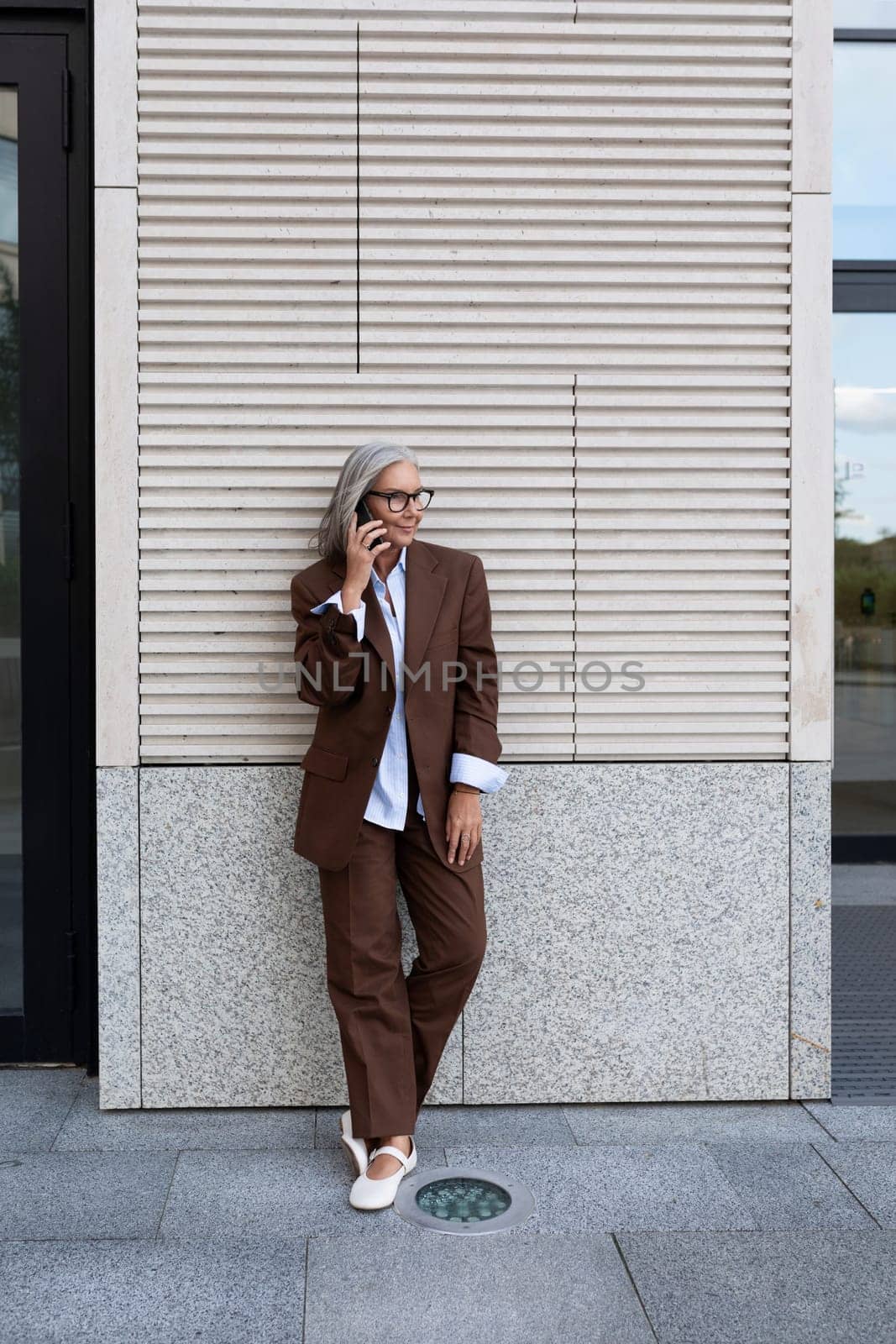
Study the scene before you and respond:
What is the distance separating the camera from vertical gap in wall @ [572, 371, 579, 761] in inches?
154

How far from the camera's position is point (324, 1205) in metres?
3.23

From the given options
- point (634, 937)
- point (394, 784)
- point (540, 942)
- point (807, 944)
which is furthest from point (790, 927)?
point (394, 784)

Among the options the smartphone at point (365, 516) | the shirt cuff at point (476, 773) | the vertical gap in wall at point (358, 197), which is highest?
the vertical gap in wall at point (358, 197)

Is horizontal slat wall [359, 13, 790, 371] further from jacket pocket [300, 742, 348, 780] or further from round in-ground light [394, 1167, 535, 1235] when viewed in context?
round in-ground light [394, 1167, 535, 1235]

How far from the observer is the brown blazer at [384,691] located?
11.3ft

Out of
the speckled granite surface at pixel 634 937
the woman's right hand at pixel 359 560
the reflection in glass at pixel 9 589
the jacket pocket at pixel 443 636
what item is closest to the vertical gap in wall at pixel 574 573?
the speckled granite surface at pixel 634 937

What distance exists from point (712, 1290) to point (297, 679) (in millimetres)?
2027

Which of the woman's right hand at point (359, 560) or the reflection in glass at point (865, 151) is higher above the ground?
the reflection in glass at point (865, 151)

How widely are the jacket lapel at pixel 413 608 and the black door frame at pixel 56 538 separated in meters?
1.15

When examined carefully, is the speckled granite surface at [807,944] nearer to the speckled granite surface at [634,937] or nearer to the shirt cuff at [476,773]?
the speckled granite surface at [634,937]

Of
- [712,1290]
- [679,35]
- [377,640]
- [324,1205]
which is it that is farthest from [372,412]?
[712,1290]

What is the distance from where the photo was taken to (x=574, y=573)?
3.95 meters

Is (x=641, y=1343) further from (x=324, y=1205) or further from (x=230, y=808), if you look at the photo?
(x=230, y=808)

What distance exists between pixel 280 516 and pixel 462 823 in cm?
120
